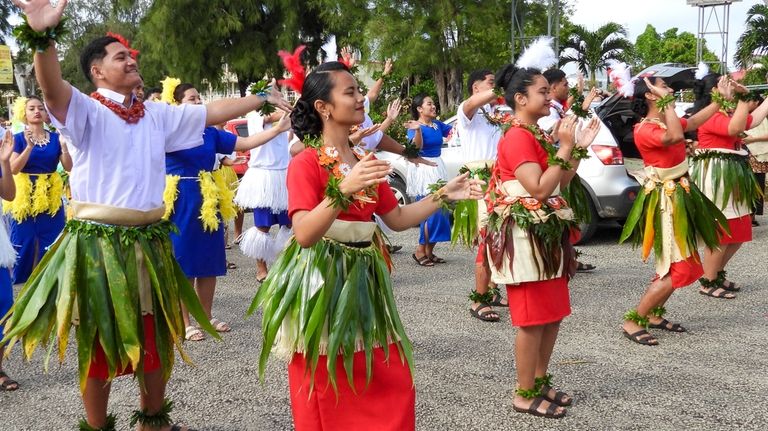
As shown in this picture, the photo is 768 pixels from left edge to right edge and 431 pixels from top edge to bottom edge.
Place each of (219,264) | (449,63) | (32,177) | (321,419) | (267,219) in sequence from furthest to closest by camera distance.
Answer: (449,63) < (267,219) < (32,177) < (219,264) < (321,419)

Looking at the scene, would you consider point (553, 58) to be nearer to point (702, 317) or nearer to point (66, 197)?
point (702, 317)

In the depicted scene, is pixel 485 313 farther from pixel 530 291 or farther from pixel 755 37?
pixel 755 37

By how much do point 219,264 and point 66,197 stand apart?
2.23m

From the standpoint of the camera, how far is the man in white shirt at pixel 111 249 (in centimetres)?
328

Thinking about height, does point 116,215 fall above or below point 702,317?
above

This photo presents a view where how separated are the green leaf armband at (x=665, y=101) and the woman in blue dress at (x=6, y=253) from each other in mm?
3832

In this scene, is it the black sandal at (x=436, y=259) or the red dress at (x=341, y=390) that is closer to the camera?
the red dress at (x=341, y=390)

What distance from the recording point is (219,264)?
5.50 meters

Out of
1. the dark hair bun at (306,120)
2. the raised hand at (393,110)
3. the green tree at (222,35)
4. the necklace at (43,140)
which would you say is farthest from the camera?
the green tree at (222,35)

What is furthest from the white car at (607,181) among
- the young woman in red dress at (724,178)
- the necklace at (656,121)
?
the necklace at (656,121)

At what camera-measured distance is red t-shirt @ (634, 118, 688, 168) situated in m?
5.20

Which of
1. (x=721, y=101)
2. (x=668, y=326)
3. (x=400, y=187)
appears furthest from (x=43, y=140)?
(x=721, y=101)

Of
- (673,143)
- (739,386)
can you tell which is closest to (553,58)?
(673,143)

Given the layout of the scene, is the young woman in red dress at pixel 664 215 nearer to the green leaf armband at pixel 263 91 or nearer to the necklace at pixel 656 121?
the necklace at pixel 656 121
